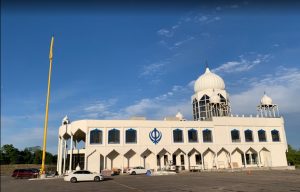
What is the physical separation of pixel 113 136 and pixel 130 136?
327 centimetres

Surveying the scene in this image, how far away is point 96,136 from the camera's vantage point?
5366 cm

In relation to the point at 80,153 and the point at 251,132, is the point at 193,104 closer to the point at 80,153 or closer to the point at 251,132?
the point at 251,132

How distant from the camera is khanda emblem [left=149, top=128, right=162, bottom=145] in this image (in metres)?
56.2

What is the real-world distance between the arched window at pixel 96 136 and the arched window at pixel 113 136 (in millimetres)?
1876

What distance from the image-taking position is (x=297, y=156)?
73375 mm

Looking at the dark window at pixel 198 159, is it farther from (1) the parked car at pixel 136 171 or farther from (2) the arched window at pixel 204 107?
(1) the parked car at pixel 136 171

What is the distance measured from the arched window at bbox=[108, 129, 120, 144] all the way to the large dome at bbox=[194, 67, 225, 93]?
2848 centimetres

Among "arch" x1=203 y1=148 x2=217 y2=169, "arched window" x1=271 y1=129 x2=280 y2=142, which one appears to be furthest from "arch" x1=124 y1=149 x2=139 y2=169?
"arched window" x1=271 y1=129 x2=280 y2=142

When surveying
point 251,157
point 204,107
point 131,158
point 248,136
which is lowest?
point 251,157

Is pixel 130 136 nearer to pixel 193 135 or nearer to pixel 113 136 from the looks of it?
pixel 113 136

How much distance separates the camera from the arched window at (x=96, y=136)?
53375mm

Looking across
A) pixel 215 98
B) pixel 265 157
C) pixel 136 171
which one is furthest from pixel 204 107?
pixel 136 171

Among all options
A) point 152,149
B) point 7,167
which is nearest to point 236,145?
point 152,149

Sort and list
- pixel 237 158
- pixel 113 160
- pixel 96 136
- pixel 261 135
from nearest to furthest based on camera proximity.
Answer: pixel 96 136 → pixel 113 160 → pixel 237 158 → pixel 261 135
